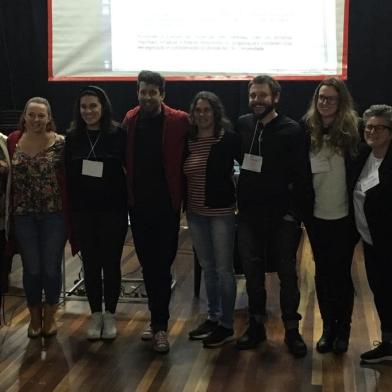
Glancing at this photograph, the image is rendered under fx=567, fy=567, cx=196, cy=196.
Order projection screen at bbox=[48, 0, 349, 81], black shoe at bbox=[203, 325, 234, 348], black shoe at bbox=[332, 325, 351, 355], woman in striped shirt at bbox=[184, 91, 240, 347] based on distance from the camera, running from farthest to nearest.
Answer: projection screen at bbox=[48, 0, 349, 81], black shoe at bbox=[203, 325, 234, 348], black shoe at bbox=[332, 325, 351, 355], woman in striped shirt at bbox=[184, 91, 240, 347]

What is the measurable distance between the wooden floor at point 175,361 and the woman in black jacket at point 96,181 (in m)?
0.45

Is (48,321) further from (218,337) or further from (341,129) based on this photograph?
(341,129)

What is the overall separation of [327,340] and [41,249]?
1584 mm

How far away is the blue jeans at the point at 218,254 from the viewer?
2.86m

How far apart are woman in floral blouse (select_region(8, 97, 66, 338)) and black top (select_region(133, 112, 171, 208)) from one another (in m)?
0.44

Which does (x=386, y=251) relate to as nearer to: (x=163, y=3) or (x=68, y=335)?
(x=68, y=335)

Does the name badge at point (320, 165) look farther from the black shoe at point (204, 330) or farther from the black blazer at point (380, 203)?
the black shoe at point (204, 330)

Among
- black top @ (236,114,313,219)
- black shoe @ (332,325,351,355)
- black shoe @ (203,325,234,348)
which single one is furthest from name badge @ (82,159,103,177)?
black shoe @ (332,325,351,355)

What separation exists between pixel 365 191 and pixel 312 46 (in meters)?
2.56

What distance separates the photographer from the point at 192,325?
3371 mm

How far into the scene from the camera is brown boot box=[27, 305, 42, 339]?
124 inches

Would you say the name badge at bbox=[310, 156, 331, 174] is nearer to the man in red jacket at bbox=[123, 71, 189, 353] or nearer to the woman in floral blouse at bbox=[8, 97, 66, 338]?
the man in red jacket at bbox=[123, 71, 189, 353]

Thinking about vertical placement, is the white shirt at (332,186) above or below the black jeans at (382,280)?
above

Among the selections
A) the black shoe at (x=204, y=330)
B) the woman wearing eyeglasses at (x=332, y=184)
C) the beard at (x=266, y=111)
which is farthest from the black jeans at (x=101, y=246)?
the woman wearing eyeglasses at (x=332, y=184)
